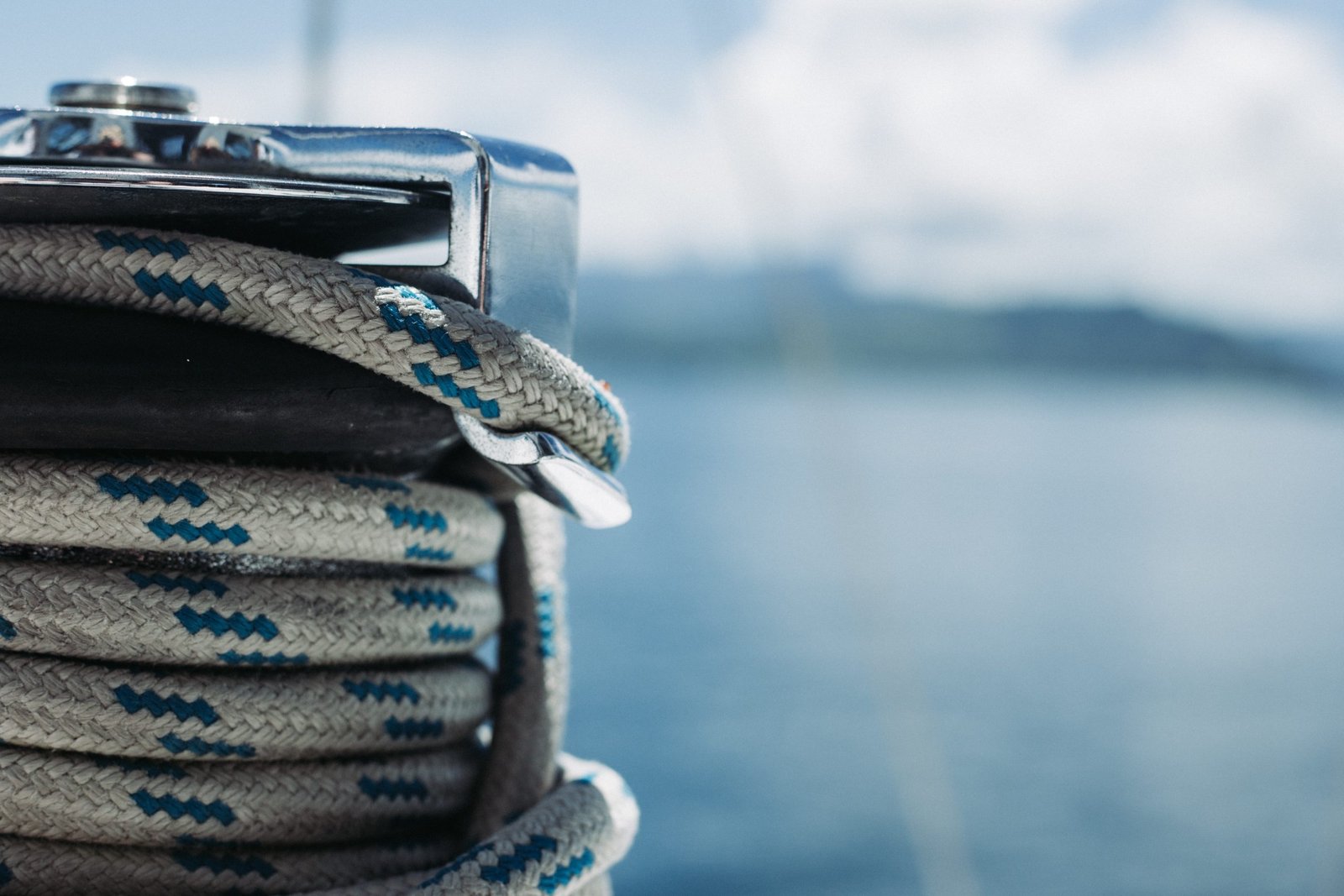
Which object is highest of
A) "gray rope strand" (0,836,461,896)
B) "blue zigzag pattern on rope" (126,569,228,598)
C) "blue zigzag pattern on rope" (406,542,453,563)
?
"blue zigzag pattern on rope" (406,542,453,563)

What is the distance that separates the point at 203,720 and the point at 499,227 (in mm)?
186

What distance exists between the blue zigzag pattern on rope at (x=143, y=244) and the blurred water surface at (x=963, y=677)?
5.63 feet

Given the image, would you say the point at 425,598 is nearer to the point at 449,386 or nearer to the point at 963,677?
the point at 449,386

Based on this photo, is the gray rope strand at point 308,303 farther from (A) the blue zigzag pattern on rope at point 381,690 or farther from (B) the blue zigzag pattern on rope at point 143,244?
(A) the blue zigzag pattern on rope at point 381,690

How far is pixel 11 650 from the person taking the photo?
1.60ft

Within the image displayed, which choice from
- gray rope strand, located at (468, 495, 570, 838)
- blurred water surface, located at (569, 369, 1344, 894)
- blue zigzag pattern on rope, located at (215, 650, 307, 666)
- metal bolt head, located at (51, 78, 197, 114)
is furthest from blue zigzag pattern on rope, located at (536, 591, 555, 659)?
blurred water surface, located at (569, 369, 1344, 894)

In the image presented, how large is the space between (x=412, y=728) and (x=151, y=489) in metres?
0.13

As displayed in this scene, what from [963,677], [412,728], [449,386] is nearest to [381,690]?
[412,728]

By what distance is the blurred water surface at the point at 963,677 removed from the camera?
7.80m

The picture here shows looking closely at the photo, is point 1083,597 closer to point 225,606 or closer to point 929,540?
point 929,540

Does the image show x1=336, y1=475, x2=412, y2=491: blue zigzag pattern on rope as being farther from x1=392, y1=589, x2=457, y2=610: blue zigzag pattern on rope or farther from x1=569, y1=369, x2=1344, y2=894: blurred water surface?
x1=569, y1=369, x2=1344, y2=894: blurred water surface

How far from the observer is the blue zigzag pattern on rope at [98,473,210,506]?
47 centimetres

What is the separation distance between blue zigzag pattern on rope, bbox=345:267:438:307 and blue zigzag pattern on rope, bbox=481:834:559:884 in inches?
7.0

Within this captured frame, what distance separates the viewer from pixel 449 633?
550 millimetres
